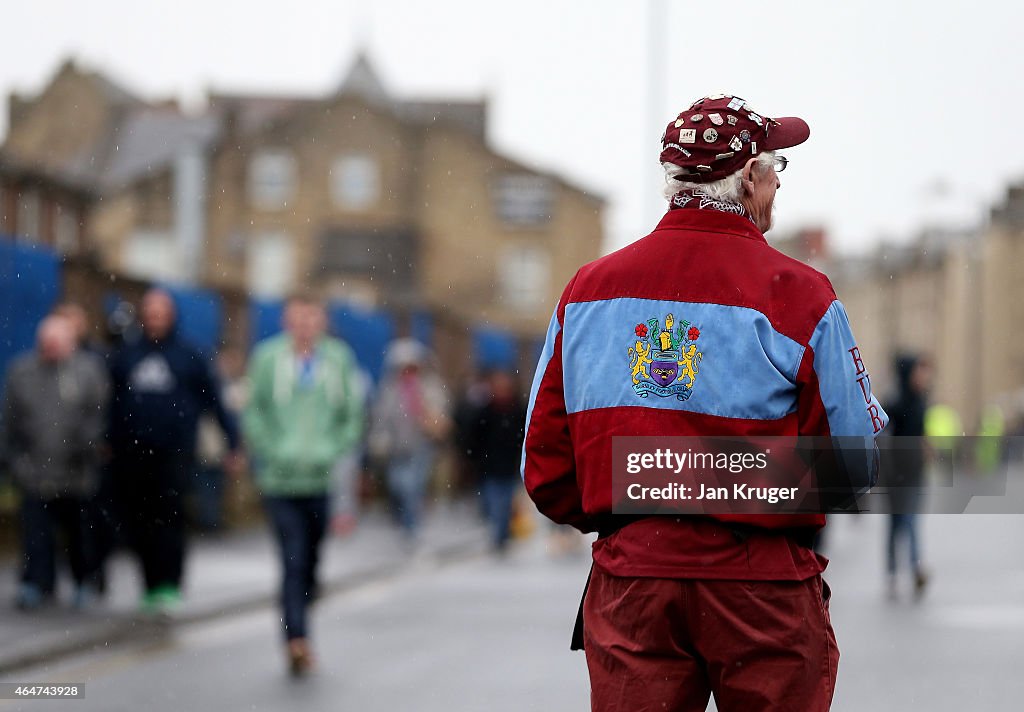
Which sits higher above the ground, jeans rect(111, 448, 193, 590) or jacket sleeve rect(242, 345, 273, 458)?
jacket sleeve rect(242, 345, 273, 458)

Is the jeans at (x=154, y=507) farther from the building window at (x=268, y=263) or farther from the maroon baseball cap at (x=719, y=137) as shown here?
the building window at (x=268, y=263)

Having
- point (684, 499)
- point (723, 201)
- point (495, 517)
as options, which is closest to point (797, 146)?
point (723, 201)

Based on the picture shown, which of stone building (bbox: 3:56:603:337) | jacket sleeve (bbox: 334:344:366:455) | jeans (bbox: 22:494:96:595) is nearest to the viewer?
jacket sleeve (bbox: 334:344:366:455)

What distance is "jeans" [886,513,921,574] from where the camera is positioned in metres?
11.5

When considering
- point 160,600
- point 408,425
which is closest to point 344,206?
point 408,425

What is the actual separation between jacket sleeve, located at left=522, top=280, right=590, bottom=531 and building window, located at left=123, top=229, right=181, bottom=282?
55322 millimetres

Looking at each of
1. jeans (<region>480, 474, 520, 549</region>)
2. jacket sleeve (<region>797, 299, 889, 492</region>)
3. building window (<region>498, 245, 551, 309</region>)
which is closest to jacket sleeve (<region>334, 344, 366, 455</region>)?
jacket sleeve (<region>797, 299, 889, 492</region>)

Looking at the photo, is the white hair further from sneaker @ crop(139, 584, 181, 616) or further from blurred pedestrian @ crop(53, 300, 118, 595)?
blurred pedestrian @ crop(53, 300, 118, 595)

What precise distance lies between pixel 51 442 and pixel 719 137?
755cm

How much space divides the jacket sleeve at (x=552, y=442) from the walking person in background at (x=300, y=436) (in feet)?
15.4

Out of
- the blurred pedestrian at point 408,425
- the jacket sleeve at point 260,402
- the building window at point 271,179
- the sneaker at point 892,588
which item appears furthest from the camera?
the building window at point 271,179

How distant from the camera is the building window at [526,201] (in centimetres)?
5700

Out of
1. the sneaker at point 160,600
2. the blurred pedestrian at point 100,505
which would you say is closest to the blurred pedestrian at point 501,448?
the blurred pedestrian at point 100,505

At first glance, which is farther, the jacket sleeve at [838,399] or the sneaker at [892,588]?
the sneaker at [892,588]
